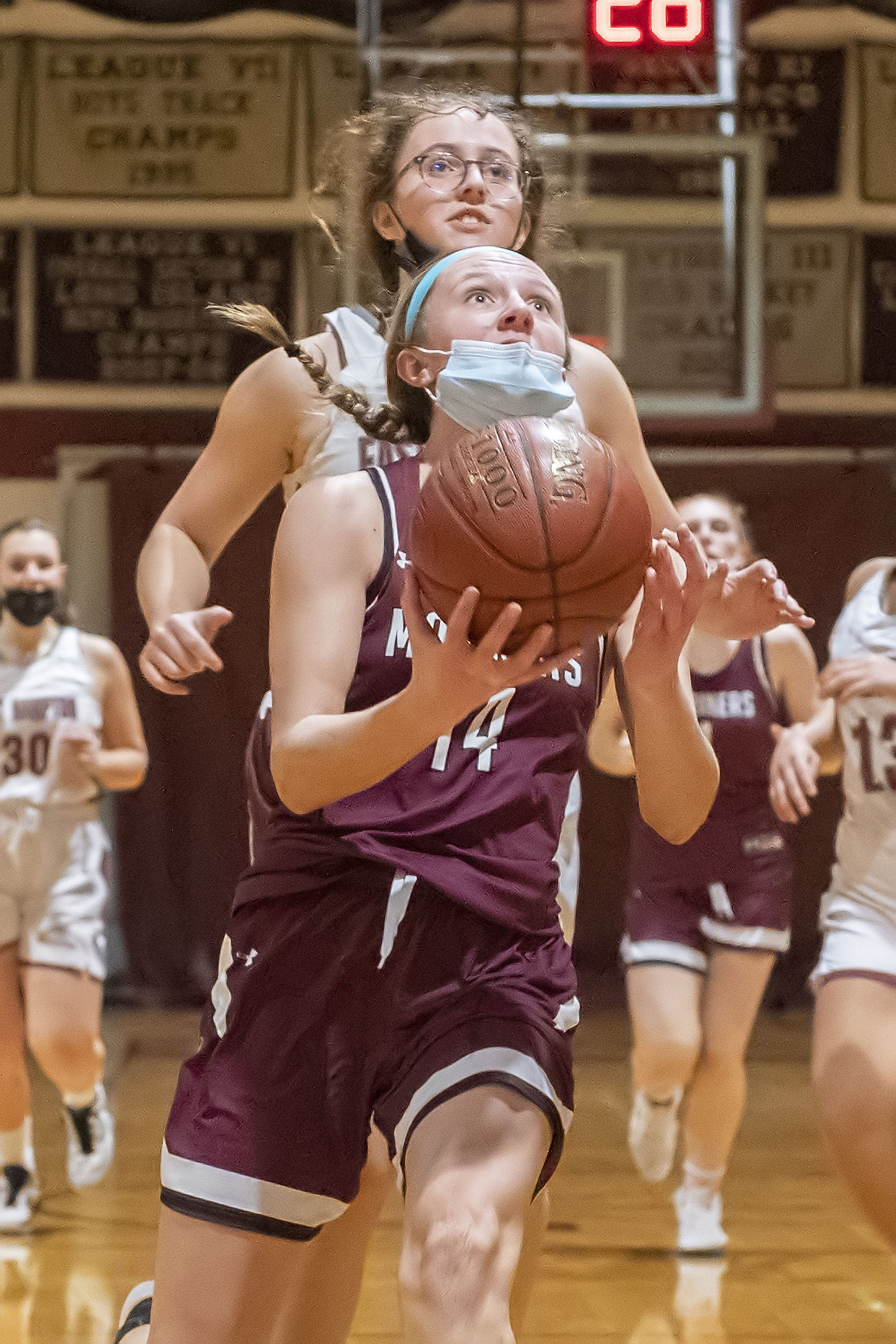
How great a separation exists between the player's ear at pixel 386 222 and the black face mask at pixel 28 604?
132 inches

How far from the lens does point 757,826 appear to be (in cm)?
529

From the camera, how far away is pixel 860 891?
3799 mm

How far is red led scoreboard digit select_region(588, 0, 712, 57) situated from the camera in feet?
22.0

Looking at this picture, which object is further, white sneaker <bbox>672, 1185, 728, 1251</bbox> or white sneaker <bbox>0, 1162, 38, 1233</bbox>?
white sneaker <bbox>0, 1162, 38, 1233</bbox>

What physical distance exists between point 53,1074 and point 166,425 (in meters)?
4.76

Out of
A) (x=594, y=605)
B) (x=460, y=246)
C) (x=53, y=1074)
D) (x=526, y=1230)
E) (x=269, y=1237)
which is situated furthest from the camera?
(x=53, y=1074)

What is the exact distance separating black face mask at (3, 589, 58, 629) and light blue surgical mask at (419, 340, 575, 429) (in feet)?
12.9

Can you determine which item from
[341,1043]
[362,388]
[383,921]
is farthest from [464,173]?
[341,1043]

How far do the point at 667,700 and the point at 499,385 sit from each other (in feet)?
1.39

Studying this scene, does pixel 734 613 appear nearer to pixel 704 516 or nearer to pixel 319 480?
pixel 319 480

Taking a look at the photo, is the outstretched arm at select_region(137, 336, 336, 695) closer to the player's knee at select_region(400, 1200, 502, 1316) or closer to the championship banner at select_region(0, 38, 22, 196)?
the player's knee at select_region(400, 1200, 502, 1316)

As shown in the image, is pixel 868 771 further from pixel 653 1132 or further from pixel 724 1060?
pixel 653 1132

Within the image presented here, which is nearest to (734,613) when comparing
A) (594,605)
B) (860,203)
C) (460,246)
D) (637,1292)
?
(594,605)

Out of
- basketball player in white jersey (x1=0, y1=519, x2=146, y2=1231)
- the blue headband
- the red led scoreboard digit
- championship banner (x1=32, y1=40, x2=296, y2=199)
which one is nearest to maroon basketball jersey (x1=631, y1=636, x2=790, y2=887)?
basketball player in white jersey (x1=0, y1=519, x2=146, y2=1231)
